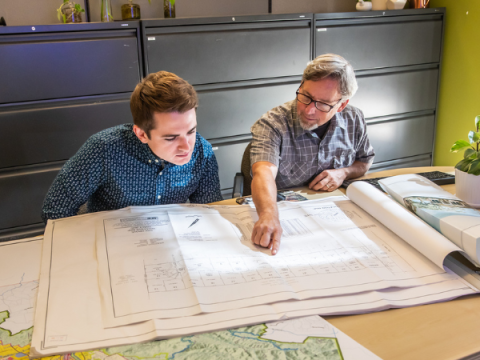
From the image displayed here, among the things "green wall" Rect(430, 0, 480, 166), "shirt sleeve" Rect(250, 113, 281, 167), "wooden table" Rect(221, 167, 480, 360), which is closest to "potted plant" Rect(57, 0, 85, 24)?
"shirt sleeve" Rect(250, 113, 281, 167)

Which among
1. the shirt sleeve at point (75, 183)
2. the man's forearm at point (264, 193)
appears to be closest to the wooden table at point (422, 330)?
the man's forearm at point (264, 193)

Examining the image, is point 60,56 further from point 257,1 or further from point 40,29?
point 257,1

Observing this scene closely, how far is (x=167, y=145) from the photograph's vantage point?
131cm

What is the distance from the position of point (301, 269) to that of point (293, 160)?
90cm

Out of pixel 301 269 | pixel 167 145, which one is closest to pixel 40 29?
pixel 167 145

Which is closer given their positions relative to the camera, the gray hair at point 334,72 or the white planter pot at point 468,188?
the white planter pot at point 468,188

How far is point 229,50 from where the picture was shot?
102 inches

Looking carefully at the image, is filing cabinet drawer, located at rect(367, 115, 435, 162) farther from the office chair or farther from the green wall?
the office chair

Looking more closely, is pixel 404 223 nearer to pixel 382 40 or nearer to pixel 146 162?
pixel 146 162

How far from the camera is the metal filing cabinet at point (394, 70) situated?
9.45 feet

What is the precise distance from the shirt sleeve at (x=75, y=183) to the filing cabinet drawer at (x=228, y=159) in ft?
4.56

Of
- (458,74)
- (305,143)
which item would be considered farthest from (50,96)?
(458,74)

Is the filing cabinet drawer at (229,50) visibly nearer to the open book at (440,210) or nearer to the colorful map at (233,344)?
the open book at (440,210)

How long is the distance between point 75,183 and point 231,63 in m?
1.52
